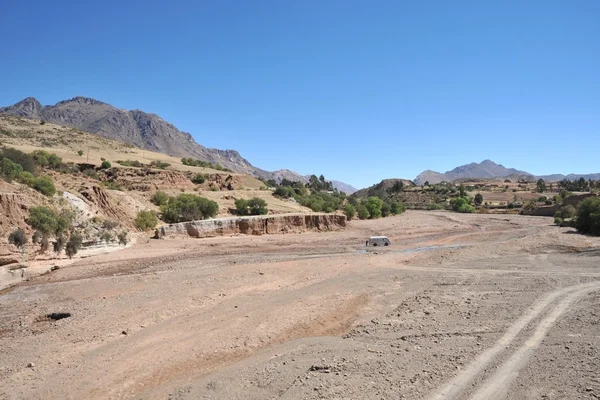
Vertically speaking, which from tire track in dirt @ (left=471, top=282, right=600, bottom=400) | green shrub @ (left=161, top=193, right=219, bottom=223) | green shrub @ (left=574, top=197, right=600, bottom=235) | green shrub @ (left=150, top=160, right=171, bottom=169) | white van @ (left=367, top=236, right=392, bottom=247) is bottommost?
tire track in dirt @ (left=471, top=282, right=600, bottom=400)

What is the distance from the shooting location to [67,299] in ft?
49.6

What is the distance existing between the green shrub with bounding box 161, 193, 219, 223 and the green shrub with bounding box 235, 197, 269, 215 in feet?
18.5

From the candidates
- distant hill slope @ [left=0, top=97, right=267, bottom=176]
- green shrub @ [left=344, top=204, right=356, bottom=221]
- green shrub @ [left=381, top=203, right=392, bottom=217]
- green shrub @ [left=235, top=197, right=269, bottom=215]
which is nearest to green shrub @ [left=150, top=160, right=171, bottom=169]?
green shrub @ [left=235, top=197, right=269, bottom=215]

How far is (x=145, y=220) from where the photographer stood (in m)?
33.0

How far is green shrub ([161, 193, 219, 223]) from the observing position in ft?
122

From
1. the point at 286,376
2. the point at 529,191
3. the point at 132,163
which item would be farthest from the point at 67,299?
the point at 529,191

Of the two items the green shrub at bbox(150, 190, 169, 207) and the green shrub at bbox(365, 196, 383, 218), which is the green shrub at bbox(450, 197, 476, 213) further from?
the green shrub at bbox(150, 190, 169, 207)

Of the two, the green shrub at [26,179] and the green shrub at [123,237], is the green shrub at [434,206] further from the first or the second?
the green shrub at [26,179]

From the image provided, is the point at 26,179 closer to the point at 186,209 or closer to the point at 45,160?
the point at 186,209

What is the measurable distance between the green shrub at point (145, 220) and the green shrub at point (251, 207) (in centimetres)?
1208

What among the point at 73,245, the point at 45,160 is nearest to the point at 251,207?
the point at 45,160

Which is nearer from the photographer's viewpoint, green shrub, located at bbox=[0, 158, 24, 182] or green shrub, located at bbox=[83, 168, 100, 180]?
green shrub, located at bbox=[0, 158, 24, 182]

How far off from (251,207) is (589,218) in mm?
33248

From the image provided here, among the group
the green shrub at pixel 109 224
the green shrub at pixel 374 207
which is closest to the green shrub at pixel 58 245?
the green shrub at pixel 109 224
